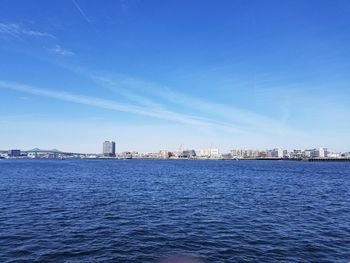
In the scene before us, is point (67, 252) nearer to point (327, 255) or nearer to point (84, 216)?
point (84, 216)

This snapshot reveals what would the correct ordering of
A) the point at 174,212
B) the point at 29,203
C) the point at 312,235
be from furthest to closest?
the point at 29,203 → the point at 174,212 → the point at 312,235

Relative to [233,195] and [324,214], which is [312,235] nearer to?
[324,214]

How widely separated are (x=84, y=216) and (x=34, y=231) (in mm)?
6830

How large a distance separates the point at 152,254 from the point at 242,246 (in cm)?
710

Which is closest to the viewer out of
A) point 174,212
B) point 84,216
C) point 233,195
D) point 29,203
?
point 84,216

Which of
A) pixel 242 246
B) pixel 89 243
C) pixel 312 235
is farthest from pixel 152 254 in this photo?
pixel 312 235

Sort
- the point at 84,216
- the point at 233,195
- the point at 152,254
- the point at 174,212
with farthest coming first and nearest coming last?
the point at 233,195, the point at 174,212, the point at 84,216, the point at 152,254

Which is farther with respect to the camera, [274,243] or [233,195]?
[233,195]

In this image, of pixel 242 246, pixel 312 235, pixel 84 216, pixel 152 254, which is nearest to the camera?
pixel 152 254

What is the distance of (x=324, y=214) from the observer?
36969 millimetres

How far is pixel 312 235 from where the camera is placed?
2730 centimetres

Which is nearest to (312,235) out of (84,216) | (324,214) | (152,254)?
(324,214)

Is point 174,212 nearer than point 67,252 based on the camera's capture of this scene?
No

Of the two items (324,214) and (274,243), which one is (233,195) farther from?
(274,243)
